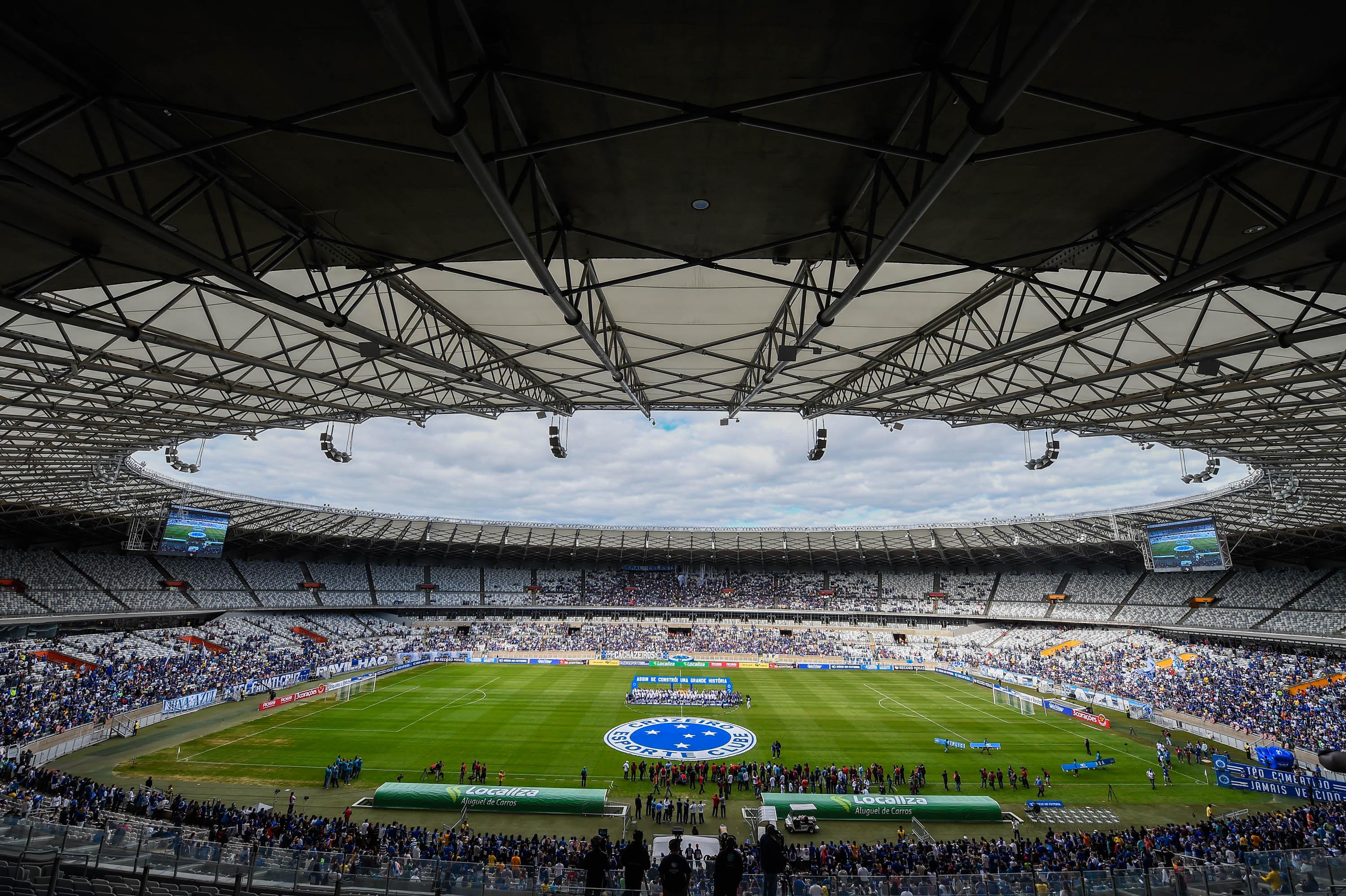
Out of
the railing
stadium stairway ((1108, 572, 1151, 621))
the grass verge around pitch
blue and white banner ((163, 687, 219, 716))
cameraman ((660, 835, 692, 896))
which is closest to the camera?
cameraman ((660, 835, 692, 896))

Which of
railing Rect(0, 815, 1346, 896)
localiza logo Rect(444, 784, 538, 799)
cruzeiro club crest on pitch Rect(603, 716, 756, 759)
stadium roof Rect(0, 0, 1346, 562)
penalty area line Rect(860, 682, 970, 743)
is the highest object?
stadium roof Rect(0, 0, 1346, 562)

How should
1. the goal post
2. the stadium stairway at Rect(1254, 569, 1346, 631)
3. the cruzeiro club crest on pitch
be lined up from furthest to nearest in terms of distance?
the stadium stairway at Rect(1254, 569, 1346, 631) < the goal post < the cruzeiro club crest on pitch

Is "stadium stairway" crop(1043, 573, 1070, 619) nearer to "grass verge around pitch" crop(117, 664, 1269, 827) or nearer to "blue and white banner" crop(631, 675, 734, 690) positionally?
"grass verge around pitch" crop(117, 664, 1269, 827)

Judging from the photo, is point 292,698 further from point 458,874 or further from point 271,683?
point 458,874

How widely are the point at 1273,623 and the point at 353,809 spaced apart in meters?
60.3

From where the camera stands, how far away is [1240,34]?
5348 mm

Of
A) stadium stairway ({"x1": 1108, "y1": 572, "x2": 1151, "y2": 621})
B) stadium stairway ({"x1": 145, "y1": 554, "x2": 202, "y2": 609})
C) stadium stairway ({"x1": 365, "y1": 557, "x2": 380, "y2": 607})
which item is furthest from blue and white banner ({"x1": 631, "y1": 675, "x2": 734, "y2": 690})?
stadium stairway ({"x1": 145, "y1": 554, "x2": 202, "y2": 609})

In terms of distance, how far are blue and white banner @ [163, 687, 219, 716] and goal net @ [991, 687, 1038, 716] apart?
46.8 m

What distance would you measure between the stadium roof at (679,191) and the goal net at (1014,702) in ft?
90.9

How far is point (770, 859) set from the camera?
9.33 meters

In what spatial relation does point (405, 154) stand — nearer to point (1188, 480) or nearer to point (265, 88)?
point (265, 88)

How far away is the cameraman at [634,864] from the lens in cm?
908

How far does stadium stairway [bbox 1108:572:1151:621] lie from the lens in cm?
5988

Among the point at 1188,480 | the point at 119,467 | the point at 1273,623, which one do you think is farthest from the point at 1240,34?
the point at 1273,623
